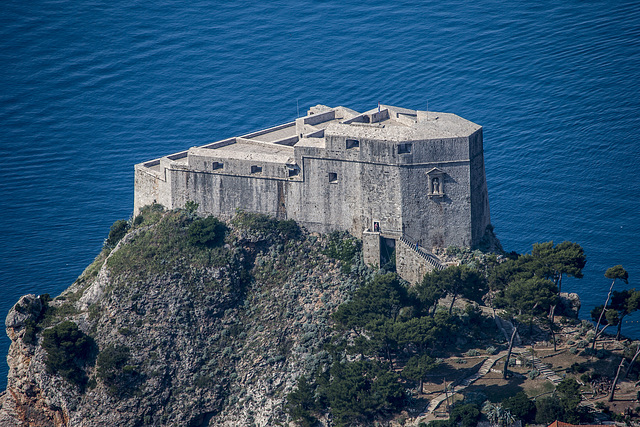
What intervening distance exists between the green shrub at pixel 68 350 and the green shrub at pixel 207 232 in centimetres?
1453

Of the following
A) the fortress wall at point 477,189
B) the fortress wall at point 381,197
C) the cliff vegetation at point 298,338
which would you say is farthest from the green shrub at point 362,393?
the fortress wall at point 477,189

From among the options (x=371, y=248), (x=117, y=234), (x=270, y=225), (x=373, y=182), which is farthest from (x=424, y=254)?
(x=117, y=234)

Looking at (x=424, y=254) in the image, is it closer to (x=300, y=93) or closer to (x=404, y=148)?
(x=404, y=148)

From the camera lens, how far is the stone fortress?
3575 inches

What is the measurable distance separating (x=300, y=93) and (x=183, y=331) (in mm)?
71295

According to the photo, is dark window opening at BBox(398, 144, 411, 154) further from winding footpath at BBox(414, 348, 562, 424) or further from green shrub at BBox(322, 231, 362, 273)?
winding footpath at BBox(414, 348, 562, 424)

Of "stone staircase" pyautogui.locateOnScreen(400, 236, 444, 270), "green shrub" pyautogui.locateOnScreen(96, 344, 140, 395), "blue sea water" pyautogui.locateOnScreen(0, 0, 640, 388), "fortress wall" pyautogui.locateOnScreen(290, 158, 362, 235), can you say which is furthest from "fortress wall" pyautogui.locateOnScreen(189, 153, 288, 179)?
"blue sea water" pyautogui.locateOnScreen(0, 0, 640, 388)

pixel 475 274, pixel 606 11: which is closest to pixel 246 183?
pixel 475 274

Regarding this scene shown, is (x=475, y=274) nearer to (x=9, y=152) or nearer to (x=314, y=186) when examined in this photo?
(x=314, y=186)

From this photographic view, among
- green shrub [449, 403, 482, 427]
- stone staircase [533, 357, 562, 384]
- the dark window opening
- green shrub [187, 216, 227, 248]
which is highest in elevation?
the dark window opening

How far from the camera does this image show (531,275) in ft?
293

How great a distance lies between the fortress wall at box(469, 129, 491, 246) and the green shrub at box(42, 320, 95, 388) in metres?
39.8

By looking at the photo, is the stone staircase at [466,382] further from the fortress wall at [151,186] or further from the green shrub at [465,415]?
the fortress wall at [151,186]

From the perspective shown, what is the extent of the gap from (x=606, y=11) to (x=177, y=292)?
99.9 metres
